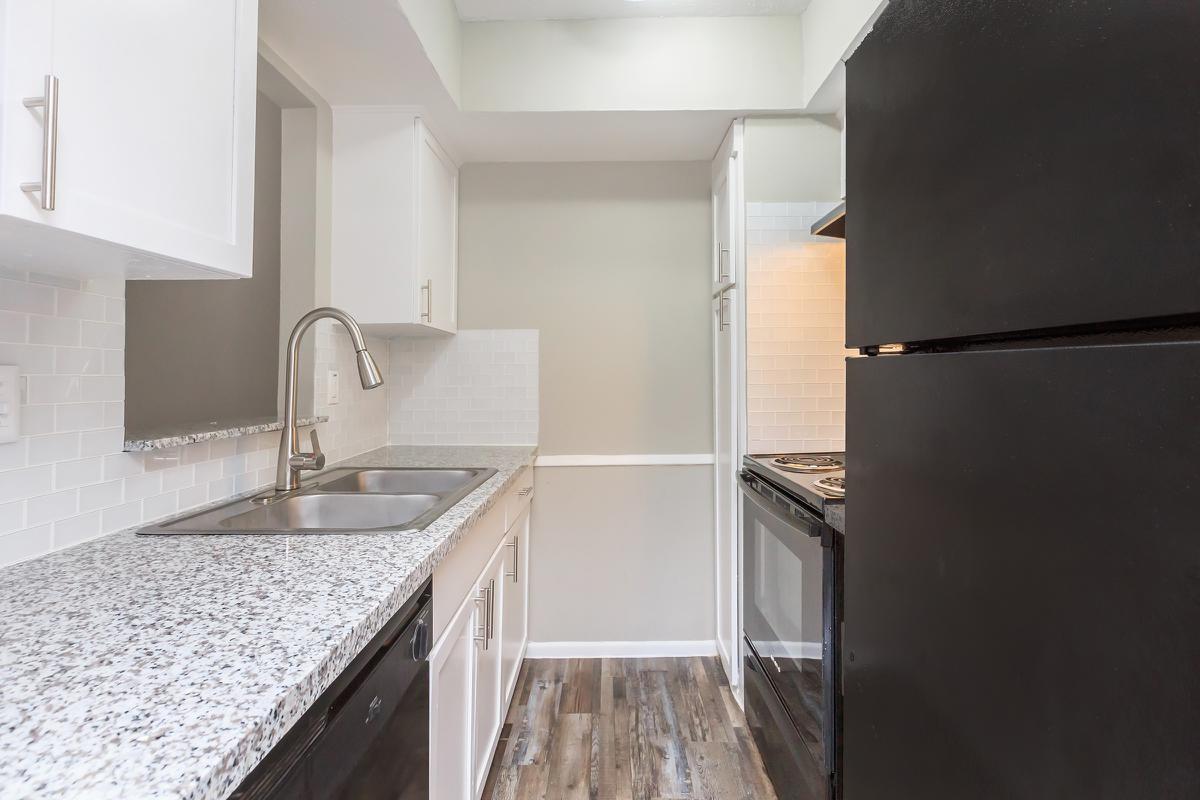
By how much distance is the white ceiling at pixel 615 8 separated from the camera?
2023mm

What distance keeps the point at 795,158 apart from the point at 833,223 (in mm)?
Answer: 575

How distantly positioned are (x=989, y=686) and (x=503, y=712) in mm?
1762

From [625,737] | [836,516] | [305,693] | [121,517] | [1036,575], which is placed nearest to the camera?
[1036,575]

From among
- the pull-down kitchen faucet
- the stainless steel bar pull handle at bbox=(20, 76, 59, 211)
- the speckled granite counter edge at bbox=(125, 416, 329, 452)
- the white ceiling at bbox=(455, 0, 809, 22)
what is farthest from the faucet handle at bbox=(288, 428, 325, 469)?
the white ceiling at bbox=(455, 0, 809, 22)

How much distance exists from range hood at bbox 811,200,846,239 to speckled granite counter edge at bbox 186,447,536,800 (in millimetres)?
1259

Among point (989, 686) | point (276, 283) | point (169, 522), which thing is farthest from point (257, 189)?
point (989, 686)

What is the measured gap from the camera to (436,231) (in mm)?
2266

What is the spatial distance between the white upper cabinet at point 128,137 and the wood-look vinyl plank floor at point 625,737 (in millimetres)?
1656

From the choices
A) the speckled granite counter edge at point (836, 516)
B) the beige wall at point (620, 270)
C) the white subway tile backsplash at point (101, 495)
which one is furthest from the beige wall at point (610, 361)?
the white subway tile backsplash at point (101, 495)

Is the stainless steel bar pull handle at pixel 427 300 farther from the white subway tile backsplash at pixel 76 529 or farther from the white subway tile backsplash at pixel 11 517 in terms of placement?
the white subway tile backsplash at pixel 11 517

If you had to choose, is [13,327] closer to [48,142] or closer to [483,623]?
[48,142]

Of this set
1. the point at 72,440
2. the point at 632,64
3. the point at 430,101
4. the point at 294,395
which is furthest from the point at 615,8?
the point at 72,440

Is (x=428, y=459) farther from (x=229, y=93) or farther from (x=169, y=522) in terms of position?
(x=229, y=93)

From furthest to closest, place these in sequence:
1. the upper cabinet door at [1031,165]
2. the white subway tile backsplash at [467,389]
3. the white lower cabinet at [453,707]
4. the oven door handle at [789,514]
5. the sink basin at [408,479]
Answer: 1. the white subway tile backsplash at [467,389]
2. the sink basin at [408,479]
3. the oven door handle at [789,514]
4. the white lower cabinet at [453,707]
5. the upper cabinet door at [1031,165]
